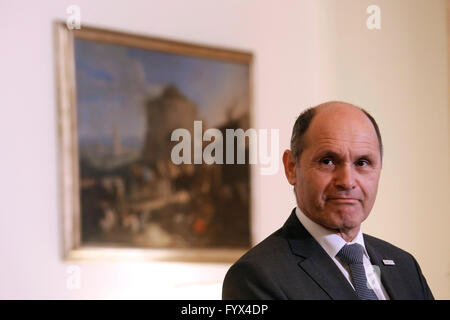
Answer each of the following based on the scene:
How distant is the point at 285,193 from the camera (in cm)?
409

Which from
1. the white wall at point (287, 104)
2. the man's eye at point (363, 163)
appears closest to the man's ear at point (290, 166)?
the man's eye at point (363, 163)

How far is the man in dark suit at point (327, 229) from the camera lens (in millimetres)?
1804

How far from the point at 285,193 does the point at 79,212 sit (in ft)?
5.05

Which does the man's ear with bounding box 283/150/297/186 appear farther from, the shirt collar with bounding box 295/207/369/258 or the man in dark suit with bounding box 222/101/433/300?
the shirt collar with bounding box 295/207/369/258

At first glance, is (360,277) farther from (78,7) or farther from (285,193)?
(78,7)

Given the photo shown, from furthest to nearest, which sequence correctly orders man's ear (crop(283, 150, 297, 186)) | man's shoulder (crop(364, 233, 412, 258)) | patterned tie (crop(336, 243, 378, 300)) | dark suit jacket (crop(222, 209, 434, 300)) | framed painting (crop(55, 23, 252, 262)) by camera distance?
framed painting (crop(55, 23, 252, 262)), man's shoulder (crop(364, 233, 412, 258)), man's ear (crop(283, 150, 297, 186)), patterned tie (crop(336, 243, 378, 300)), dark suit jacket (crop(222, 209, 434, 300))

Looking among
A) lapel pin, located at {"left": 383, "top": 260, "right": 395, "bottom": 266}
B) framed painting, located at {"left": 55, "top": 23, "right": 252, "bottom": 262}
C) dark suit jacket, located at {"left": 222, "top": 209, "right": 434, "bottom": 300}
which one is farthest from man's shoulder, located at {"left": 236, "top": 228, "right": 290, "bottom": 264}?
framed painting, located at {"left": 55, "top": 23, "right": 252, "bottom": 262}

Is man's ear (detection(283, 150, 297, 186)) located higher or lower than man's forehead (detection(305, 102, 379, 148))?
lower

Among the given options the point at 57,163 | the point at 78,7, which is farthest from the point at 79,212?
the point at 78,7

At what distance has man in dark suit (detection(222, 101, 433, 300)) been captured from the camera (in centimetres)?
180

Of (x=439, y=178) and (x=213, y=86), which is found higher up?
(x=213, y=86)

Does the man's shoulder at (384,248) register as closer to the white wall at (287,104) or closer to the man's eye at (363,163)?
the man's eye at (363,163)

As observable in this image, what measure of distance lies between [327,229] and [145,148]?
2404 mm

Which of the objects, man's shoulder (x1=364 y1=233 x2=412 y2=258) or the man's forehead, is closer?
the man's forehead
